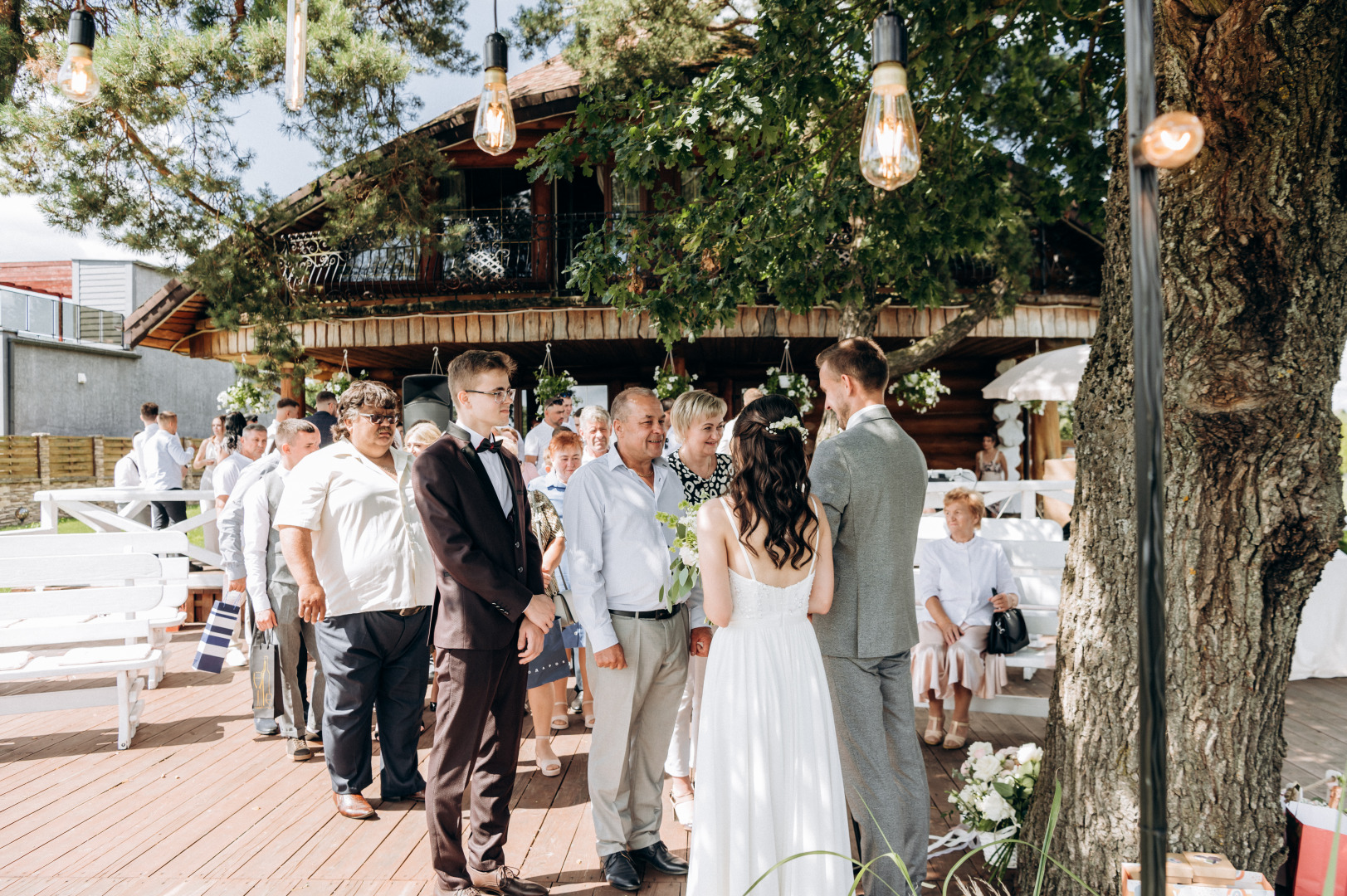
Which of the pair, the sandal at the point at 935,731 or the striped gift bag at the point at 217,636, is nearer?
the sandal at the point at 935,731

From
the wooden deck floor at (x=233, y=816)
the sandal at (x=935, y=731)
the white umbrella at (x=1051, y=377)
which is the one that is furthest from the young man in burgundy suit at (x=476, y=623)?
the white umbrella at (x=1051, y=377)

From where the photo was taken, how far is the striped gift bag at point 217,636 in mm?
4812

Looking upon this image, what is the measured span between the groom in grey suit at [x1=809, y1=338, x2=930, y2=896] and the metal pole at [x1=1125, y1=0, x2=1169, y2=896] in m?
1.73

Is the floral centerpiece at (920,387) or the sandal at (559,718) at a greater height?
the floral centerpiece at (920,387)

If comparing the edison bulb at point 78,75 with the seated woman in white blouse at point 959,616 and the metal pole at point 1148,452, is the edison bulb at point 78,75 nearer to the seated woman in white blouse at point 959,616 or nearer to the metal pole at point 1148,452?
the metal pole at point 1148,452

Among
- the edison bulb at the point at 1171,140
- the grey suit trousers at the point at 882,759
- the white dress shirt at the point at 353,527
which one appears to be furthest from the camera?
the white dress shirt at the point at 353,527

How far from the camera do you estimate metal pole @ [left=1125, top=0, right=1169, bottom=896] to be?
1.08m

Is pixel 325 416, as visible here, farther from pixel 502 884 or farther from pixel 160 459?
pixel 502 884

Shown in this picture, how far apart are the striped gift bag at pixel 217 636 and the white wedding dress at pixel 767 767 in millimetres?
3586

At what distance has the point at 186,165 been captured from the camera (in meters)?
7.68

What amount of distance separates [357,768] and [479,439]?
70.1 inches

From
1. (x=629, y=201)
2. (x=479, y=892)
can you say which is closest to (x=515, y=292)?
(x=629, y=201)

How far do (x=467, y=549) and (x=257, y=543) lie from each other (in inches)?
89.8

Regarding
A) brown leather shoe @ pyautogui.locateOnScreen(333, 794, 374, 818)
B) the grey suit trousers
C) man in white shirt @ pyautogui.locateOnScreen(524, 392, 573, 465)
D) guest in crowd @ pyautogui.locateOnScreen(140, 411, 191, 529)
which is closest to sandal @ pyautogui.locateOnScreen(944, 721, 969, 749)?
the grey suit trousers
